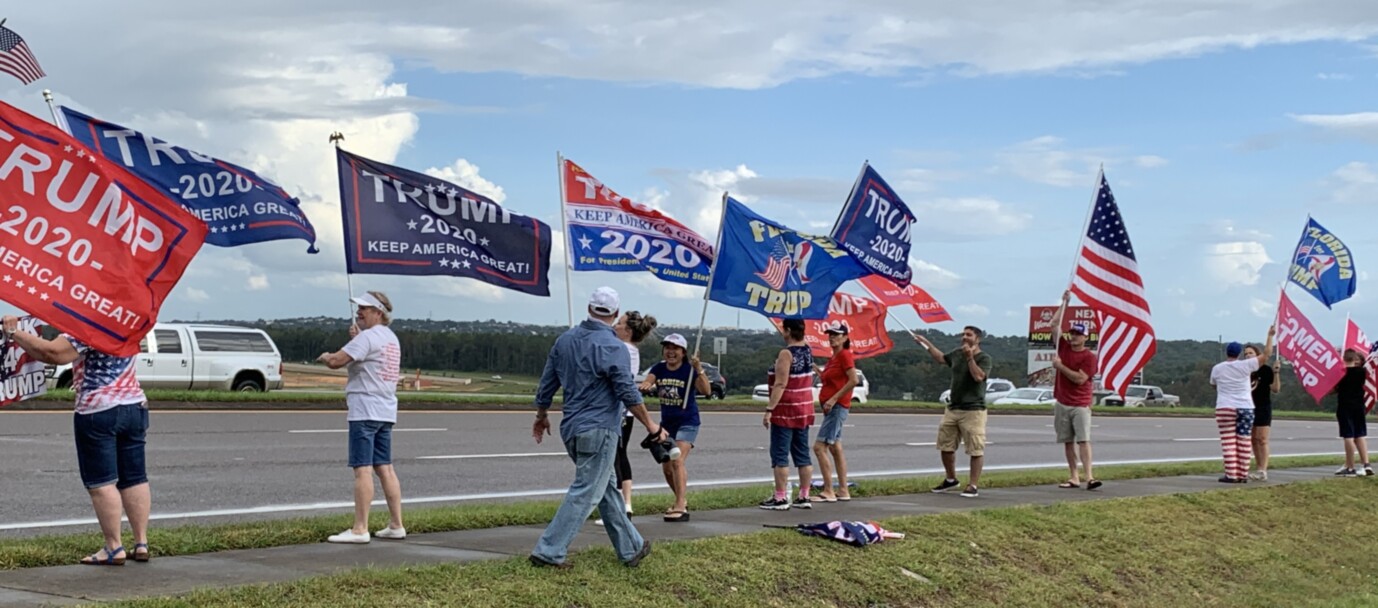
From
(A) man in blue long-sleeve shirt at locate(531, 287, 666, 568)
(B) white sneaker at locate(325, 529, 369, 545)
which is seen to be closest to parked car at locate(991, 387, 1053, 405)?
(B) white sneaker at locate(325, 529, 369, 545)

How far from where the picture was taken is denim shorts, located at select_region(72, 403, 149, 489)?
781 cm

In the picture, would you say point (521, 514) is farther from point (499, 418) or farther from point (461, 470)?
point (499, 418)

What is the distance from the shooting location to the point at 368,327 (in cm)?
918

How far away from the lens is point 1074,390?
1526 centimetres

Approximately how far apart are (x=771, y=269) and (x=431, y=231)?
335 centimetres

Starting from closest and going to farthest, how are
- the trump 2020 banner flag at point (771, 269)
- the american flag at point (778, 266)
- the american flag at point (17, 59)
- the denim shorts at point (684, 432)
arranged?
the denim shorts at point (684, 432), the american flag at point (17, 59), the trump 2020 banner flag at point (771, 269), the american flag at point (778, 266)

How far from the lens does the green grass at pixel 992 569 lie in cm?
777

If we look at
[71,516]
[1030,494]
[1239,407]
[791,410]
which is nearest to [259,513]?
[71,516]

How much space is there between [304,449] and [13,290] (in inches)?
417

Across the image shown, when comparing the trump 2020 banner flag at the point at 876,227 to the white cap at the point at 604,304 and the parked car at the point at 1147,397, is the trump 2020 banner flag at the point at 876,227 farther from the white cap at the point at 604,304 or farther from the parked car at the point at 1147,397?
the parked car at the point at 1147,397

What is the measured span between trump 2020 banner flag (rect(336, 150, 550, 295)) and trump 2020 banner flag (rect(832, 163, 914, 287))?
378 cm

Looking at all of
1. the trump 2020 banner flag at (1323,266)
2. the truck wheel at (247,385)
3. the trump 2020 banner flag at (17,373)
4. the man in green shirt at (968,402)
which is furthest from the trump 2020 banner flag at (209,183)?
the truck wheel at (247,385)

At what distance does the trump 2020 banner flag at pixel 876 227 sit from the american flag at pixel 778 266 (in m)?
1.25

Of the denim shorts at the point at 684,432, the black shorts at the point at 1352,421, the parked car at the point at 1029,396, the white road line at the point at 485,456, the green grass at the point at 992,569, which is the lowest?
the green grass at the point at 992,569
